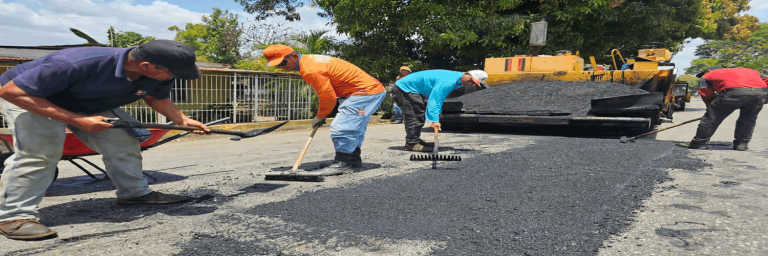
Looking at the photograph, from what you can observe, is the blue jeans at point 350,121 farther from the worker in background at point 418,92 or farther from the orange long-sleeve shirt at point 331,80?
the worker in background at point 418,92

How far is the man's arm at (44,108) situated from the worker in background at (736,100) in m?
6.93

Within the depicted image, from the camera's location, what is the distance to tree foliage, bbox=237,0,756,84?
1289 cm

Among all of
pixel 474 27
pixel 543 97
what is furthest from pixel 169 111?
pixel 474 27

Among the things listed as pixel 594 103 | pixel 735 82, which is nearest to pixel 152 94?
pixel 594 103

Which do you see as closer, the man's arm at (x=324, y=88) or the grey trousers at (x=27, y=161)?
the grey trousers at (x=27, y=161)

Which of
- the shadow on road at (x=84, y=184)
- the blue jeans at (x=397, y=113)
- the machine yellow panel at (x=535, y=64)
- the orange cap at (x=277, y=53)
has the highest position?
A: the machine yellow panel at (x=535, y=64)

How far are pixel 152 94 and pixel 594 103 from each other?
6.17 m

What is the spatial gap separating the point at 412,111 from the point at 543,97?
10.3 feet

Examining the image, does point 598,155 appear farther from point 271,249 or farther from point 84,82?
point 84,82

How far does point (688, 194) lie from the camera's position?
3238 millimetres

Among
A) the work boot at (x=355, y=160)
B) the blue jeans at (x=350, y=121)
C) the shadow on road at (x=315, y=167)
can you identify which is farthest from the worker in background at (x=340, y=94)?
the shadow on road at (x=315, y=167)

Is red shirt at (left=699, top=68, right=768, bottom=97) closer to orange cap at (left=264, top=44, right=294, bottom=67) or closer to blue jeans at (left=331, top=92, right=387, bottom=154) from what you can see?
blue jeans at (left=331, top=92, right=387, bottom=154)

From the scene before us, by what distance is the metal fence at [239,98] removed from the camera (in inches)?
314

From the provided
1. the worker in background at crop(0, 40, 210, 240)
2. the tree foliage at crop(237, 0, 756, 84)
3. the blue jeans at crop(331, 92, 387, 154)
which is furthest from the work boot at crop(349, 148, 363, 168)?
the tree foliage at crop(237, 0, 756, 84)
